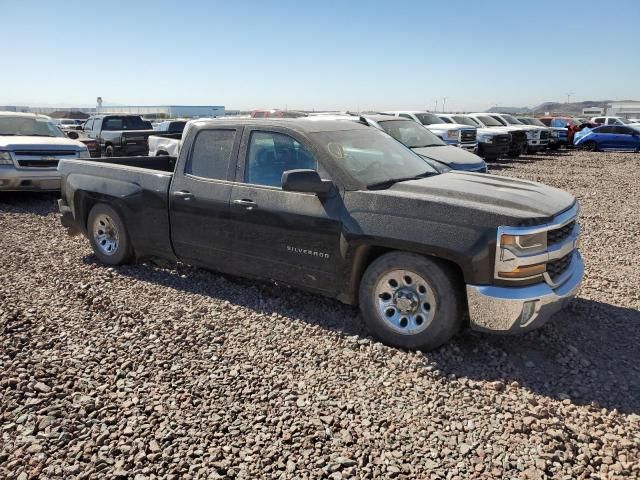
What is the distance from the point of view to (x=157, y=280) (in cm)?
570

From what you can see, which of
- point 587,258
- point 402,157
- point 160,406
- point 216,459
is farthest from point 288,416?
point 587,258

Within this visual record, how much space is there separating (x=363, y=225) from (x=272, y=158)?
122cm

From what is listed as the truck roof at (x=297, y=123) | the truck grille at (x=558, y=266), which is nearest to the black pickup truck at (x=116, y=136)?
the truck roof at (x=297, y=123)

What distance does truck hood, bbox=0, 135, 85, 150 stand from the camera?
31.6ft

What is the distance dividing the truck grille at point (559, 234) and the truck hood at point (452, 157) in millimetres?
5706

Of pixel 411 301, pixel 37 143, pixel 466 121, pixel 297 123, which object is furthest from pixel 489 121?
pixel 411 301

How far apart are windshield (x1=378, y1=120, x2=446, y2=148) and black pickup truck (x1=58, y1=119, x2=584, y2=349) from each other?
5.61m

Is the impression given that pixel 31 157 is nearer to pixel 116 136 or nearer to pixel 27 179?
pixel 27 179

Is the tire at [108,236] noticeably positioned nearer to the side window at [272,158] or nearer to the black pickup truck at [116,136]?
the side window at [272,158]

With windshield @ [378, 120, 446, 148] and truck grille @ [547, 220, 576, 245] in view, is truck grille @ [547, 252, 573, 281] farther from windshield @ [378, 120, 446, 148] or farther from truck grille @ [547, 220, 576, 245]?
windshield @ [378, 120, 446, 148]

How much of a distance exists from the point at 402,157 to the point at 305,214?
1307mm

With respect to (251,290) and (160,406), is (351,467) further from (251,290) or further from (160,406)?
(251,290)

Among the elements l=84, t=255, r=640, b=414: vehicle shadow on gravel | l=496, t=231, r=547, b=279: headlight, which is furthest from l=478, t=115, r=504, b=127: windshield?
l=496, t=231, r=547, b=279: headlight

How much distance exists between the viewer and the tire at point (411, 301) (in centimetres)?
380
